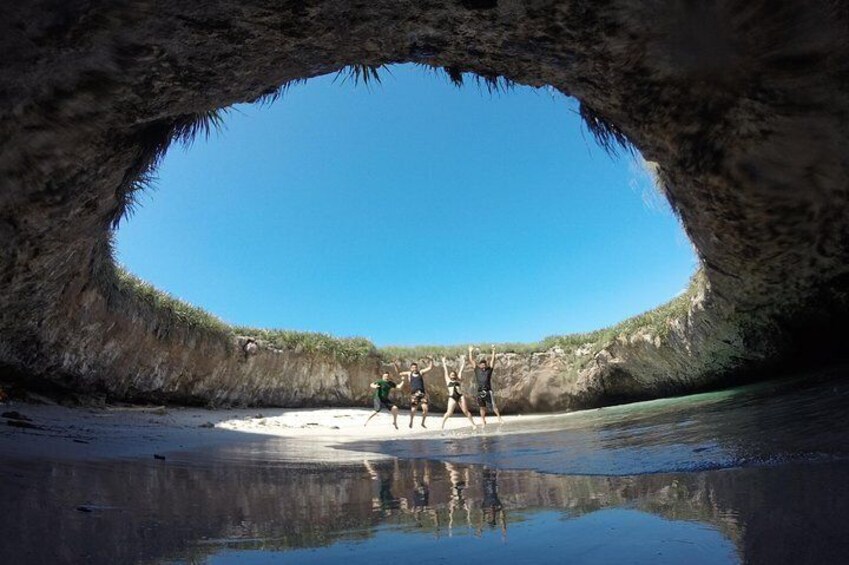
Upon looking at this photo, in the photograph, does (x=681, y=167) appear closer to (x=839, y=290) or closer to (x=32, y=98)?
(x=839, y=290)

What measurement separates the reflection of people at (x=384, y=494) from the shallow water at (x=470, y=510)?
0.02 meters

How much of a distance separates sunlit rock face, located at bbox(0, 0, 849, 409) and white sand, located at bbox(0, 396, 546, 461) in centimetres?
171

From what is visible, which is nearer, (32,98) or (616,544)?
(616,544)

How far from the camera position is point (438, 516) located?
1611mm

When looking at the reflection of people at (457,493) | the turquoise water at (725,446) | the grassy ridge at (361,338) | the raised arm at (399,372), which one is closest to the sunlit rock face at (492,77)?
the turquoise water at (725,446)

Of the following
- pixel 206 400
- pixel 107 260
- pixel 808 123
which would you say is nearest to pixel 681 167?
pixel 808 123

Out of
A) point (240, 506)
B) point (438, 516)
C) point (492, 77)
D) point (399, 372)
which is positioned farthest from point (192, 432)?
point (399, 372)

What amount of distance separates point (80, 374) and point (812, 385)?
418 inches

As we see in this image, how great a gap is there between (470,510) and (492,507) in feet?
0.29

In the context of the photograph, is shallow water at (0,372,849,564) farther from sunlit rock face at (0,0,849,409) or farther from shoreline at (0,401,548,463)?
sunlit rock face at (0,0,849,409)

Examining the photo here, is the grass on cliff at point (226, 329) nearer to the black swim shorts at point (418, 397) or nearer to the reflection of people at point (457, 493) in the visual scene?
the black swim shorts at point (418, 397)

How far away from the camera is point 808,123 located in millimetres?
4172

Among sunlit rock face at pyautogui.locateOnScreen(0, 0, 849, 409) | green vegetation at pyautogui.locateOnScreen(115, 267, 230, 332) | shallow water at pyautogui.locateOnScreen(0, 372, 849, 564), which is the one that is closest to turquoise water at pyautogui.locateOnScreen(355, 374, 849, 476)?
shallow water at pyautogui.locateOnScreen(0, 372, 849, 564)

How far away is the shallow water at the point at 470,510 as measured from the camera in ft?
3.76
